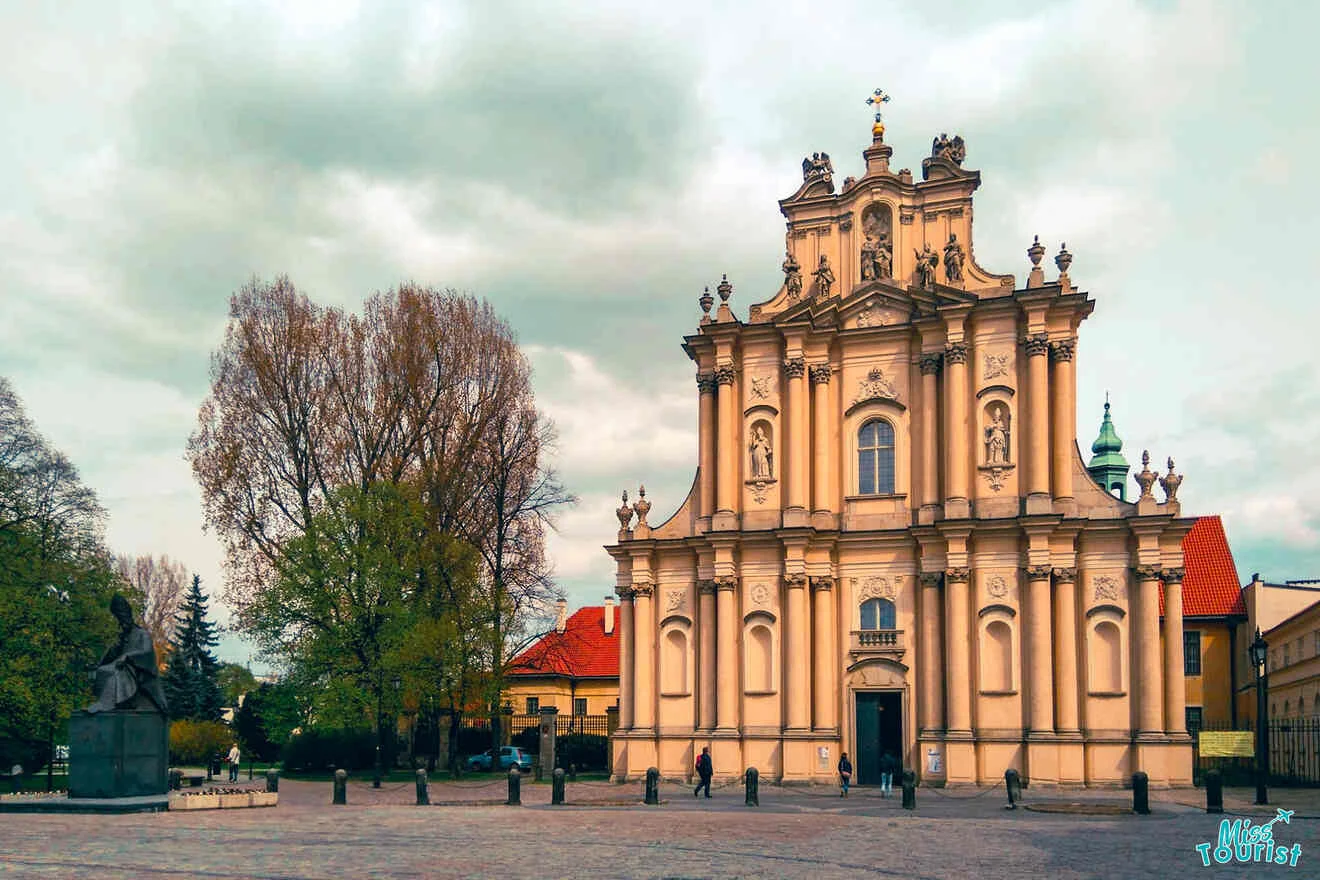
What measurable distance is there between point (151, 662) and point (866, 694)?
20.7 metres

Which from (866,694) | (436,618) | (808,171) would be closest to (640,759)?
(866,694)

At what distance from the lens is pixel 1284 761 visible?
1807 inches

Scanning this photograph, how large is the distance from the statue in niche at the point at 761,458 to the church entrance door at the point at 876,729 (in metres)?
7.30

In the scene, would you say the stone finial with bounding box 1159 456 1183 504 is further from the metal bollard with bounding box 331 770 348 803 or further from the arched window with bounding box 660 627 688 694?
the metal bollard with bounding box 331 770 348 803

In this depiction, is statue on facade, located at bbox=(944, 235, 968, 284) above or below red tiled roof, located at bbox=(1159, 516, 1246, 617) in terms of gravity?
above

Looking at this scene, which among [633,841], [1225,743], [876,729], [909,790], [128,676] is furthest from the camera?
[876,729]

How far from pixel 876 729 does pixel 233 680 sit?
40.1 meters

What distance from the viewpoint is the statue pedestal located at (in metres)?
24.7

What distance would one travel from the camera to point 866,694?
37875 mm

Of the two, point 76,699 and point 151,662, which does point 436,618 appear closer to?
point 76,699

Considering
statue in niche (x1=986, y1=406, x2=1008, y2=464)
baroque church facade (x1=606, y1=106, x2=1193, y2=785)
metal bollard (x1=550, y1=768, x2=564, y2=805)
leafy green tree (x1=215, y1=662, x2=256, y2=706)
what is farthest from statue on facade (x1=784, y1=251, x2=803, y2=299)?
leafy green tree (x1=215, y1=662, x2=256, y2=706)

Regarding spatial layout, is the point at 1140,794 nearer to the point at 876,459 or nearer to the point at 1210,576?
the point at 876,459

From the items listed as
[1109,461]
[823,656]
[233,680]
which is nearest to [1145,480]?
[823,656]

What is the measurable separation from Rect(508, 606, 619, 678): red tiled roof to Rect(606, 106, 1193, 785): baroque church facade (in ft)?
58.7
